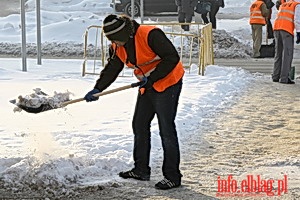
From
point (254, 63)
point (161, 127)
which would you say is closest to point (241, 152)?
point (161, 127)

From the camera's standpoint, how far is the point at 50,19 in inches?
1001

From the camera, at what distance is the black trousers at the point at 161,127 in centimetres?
659

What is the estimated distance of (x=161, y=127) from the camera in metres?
6.68

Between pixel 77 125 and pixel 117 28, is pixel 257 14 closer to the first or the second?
pixel 77 125

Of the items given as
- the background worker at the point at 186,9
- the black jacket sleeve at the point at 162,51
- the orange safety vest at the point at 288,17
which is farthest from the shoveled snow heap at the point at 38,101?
the background worker at the point at 186,9

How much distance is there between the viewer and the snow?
271 inches

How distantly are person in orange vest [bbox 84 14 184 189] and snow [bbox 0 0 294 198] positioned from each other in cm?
46

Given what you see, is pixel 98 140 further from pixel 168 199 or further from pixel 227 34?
pixel 227 34

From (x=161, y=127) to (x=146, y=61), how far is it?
0.62 meters

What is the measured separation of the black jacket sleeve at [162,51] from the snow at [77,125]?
117 cm

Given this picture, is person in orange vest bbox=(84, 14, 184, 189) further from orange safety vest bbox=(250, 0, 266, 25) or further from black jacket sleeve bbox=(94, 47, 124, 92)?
orange safety vest bbox=(250, 0, 266, 25)

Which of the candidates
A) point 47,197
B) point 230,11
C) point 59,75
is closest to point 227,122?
point 47,197

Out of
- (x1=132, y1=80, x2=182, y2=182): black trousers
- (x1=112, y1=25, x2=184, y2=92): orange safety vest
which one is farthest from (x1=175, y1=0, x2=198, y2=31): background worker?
(x1=112, y1=25, x2=184, y2=92): orange safety vest

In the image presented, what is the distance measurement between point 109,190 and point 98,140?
1.69 m
